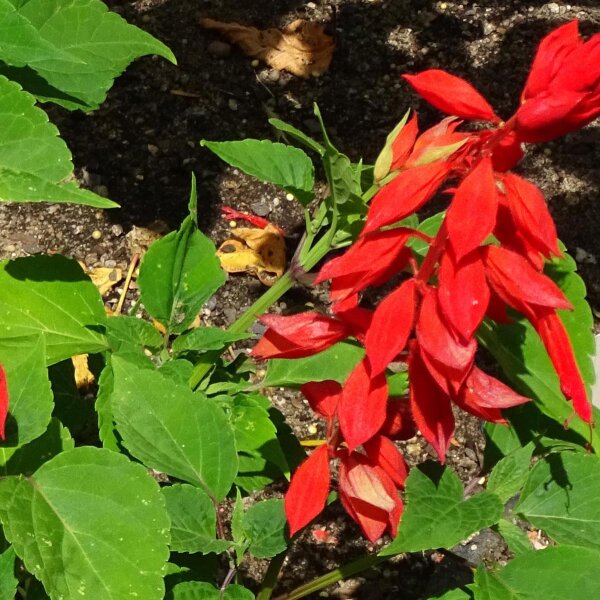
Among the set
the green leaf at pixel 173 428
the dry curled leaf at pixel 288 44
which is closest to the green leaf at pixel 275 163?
the green leaf at pixel 173 428

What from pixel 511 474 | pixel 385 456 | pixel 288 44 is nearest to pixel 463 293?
pixel 385 456

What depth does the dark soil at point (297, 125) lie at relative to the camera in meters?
1.95

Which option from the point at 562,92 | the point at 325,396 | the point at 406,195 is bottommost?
the point at 325,396

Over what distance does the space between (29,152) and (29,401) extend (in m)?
0.29

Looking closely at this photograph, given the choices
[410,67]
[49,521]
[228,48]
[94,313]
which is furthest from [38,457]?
[410,67]

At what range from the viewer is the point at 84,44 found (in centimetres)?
134

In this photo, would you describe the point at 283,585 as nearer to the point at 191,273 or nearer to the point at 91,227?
the point at 191,273

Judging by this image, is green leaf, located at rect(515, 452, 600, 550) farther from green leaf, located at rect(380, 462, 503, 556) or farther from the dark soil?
the dark soil

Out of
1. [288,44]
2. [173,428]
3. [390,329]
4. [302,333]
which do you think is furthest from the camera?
[288,44]

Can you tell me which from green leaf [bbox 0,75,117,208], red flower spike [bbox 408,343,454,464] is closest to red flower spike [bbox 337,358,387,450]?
red flower spike [bbox 408,343,454,464]

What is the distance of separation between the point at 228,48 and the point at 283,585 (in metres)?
1.42

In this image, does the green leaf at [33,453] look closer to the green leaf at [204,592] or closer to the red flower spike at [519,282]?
the green leaf at [204,592]

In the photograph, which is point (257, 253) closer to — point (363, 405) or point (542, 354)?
point (542, 354)

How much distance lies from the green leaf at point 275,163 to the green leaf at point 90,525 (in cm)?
38
